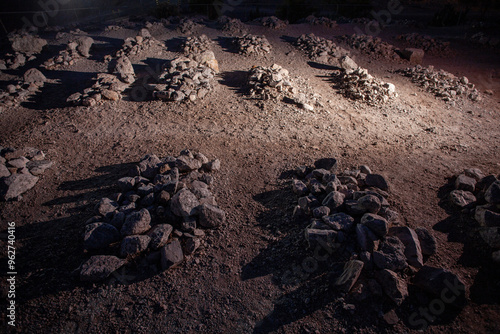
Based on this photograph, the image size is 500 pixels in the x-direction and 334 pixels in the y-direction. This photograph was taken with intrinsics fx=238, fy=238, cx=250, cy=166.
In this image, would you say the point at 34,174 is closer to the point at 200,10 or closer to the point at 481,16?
the point at 200,10

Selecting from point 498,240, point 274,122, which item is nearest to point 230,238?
point 498,240

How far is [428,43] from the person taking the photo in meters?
10.3

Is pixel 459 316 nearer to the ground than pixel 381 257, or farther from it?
nearer to the ground

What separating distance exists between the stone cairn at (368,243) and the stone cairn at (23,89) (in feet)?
24.4

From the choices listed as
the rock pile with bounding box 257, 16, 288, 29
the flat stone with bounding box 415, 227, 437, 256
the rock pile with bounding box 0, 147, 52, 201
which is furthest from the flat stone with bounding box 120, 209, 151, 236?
the rock pile with bounding box 257, 16, 288, 29

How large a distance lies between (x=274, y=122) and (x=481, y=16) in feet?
55.5

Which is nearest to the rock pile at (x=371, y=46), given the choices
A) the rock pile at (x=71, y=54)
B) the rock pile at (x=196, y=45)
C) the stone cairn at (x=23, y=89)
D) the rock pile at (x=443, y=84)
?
the rock pile at (x=443, y=84)

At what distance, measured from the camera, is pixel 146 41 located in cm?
853

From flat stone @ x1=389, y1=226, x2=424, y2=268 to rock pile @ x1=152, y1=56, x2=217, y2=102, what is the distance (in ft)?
16.8

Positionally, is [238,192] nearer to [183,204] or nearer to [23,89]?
[183,204]

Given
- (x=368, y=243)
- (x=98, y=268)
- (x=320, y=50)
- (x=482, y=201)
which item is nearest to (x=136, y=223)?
(x=98, y=268)

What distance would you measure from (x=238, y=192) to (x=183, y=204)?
0.93 m

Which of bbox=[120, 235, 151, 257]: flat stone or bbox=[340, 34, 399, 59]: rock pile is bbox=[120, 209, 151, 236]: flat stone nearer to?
bbox=[120, 235, 151, 257]: flat stone

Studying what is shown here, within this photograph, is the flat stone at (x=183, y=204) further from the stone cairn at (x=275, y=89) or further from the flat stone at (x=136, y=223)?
the stone cairn at (x=275, y=89)
